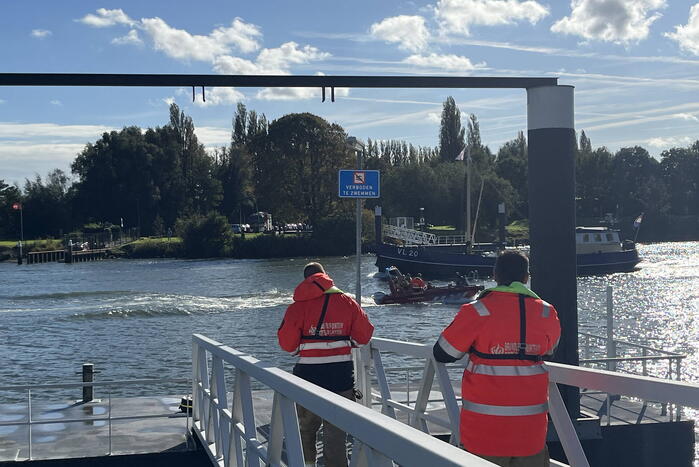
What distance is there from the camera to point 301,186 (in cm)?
9088

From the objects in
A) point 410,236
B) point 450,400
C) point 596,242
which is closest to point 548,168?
point 450,400

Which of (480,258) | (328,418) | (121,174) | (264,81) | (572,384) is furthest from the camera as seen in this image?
(121,174)

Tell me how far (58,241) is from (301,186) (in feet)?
115

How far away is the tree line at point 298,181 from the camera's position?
91562 mm

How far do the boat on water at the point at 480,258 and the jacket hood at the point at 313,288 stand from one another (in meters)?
56.4

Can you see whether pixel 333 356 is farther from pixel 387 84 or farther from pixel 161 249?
pixel 161 249

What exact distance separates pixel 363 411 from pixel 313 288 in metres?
2.87

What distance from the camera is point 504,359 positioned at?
15.1ft

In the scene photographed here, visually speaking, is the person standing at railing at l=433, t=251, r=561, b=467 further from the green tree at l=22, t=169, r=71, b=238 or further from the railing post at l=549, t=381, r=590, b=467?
the green tree at l=22, t=169, r=71, b=238

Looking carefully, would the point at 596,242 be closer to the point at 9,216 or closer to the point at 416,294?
the point at 416,294

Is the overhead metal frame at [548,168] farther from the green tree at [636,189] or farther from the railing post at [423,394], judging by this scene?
the green tree at [636,189]

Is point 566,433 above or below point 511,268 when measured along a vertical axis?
below

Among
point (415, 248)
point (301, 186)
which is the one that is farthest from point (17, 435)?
Answer: point (301, 186)

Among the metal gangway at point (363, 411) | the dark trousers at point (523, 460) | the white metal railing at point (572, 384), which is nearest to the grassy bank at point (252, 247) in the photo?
the metal gangway at point (363, 411)
